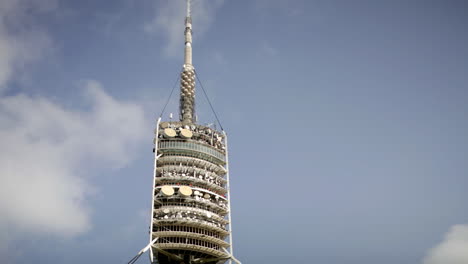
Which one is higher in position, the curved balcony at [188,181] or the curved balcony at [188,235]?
the curved balcony at [188,181]

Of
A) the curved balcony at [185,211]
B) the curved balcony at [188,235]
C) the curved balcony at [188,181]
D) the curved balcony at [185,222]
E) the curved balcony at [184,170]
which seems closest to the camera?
the curved balcony at [188,235]

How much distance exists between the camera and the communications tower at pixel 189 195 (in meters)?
125

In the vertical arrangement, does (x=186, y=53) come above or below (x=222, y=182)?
above

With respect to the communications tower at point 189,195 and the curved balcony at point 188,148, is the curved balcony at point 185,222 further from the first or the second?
the curved balcony at point 188,148

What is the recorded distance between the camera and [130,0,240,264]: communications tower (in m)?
125

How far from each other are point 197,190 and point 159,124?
886 inches

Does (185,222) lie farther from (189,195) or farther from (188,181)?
(188,181)

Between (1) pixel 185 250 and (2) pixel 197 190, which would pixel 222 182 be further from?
(1) pixel 185 250

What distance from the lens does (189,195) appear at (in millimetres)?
129875

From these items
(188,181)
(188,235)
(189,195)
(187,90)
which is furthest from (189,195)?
(187,90)

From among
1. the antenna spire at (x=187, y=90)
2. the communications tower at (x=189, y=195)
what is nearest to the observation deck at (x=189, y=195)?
the communications tower at (x=189, y=195)

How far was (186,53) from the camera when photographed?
161 meters

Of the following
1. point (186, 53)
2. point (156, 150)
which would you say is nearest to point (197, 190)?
point (156, 150)

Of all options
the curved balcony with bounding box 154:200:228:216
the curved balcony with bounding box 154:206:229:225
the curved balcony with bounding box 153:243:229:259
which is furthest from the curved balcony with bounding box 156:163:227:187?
the curved balcony with bounding box 153:243:229:259
